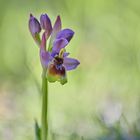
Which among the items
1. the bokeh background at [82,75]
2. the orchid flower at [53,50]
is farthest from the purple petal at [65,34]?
the bokeh background at [82,75]

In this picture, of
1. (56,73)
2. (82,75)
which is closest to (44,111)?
(56,73)

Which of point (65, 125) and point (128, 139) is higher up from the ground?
point (65, 125)

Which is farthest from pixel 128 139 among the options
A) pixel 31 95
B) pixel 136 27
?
pixel 136 27

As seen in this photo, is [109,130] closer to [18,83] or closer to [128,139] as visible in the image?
[128,139]

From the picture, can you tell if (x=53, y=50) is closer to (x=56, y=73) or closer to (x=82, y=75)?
(x=56, y=73)

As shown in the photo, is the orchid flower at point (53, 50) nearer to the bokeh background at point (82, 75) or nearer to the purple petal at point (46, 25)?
the purple petal at point (46, 25)

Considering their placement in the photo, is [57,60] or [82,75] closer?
[57,60]

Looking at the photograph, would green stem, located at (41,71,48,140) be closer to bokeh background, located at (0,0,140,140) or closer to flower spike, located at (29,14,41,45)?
flower spike, located at (29,14,41,45)
